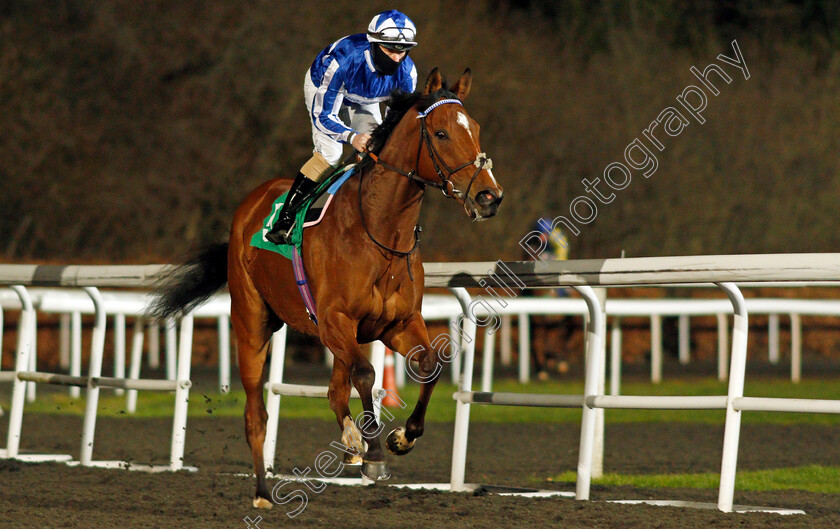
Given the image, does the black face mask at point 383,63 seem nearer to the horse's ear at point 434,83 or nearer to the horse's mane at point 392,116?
the horse's mane at point 392,116

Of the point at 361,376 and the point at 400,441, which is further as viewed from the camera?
the point at 400,441

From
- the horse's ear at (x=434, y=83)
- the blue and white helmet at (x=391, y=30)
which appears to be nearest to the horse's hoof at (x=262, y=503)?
the horse's ear at (x=434, y=83)

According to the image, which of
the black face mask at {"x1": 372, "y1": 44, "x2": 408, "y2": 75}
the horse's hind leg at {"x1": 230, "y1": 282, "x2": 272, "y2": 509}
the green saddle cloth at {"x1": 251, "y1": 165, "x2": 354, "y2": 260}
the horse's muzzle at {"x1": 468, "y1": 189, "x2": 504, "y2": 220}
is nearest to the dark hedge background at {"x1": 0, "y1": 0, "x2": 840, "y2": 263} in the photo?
the horse's hind leg at {"x1": 230, "y1": 282, "x2": 272, "y2": 509}

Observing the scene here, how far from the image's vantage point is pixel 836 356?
18.2 m

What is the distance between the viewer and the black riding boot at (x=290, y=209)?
516 centimetres

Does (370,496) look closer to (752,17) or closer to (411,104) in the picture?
(411,104)

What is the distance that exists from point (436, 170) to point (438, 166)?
3 cm

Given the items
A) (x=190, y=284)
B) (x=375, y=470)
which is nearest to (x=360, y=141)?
(x=375, y=470)

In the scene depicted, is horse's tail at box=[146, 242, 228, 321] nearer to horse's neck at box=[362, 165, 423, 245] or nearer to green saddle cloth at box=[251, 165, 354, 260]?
green saddle cloth at box=[251, 165, 354, 260]

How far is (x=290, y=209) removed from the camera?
203 inches

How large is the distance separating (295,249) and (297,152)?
→ 1284 centimetres

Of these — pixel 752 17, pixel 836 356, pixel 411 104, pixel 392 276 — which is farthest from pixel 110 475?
pixel 752 17

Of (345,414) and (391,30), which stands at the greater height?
(391,30)

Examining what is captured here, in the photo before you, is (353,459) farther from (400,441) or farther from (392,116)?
(392,116)
